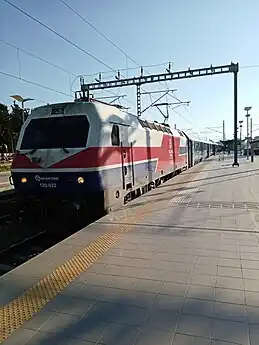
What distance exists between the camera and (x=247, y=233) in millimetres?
5469

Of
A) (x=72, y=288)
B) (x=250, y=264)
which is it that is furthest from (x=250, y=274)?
(x=72, y=288)

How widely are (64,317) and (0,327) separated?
0.56 metres

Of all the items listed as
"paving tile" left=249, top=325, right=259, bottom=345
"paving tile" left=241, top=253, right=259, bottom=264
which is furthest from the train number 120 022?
"paving tile" left=249, top=325, right=259, bottom=345

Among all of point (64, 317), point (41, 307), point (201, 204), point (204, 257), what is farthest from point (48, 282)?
point (201, 204)

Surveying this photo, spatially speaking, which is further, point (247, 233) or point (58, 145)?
point (58, 145)

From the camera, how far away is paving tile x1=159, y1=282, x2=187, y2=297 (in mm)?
3292

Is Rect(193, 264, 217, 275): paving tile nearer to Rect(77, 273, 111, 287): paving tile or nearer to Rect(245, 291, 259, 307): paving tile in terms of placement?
Rect(245, 291, 259, 307): paving tile

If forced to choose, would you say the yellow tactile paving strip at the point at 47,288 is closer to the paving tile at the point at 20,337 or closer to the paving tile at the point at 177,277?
the paving tile at the point at 20,337

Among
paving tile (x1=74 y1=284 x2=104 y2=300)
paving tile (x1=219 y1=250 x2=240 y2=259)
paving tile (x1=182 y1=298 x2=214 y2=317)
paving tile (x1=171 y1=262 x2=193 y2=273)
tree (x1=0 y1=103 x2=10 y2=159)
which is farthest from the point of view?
tree (x1=0 y1=103 x2=10 y2=159)

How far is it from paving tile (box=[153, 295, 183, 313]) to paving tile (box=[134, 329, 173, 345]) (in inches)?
15.2

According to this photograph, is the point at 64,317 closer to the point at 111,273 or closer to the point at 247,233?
the point at 111,273

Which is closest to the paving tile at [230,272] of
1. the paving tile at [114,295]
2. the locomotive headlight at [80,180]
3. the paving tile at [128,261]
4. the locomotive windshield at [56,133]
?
the paving tile at [128,261]

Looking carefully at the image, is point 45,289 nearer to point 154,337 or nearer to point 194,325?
point 154,337

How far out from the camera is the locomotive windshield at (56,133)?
7242 millimetres
